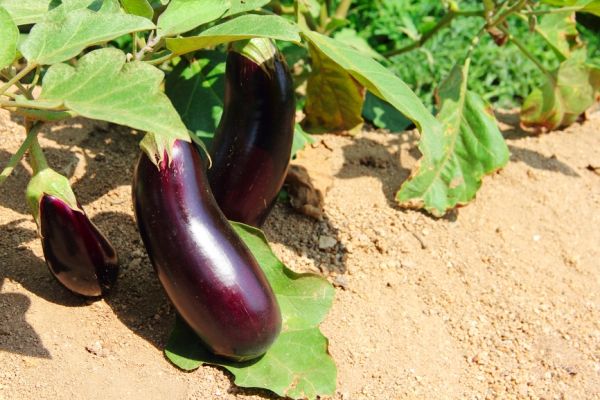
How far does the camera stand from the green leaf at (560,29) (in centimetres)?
249

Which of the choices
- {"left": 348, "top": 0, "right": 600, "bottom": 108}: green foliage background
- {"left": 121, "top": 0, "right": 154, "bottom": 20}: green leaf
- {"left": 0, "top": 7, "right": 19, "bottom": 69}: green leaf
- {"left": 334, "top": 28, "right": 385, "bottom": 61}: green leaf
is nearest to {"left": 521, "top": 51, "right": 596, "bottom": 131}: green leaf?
{"left": 348, "top": 0, "right": 600, "bottom": 108}: green foliage background

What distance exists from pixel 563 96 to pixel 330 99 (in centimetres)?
68

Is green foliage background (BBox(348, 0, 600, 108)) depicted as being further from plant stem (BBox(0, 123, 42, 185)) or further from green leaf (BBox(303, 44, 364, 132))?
plant stem (BBox(0, 123, 42, 185))

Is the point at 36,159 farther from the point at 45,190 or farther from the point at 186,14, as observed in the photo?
the point at 186,14

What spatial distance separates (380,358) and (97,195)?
72 centimetres

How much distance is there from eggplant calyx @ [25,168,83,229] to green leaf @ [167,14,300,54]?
0.31m

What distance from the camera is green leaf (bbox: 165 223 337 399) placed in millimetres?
1552

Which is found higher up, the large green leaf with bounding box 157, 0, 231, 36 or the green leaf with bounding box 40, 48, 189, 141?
the green leaf with bounding box 40, 48, 189, 141

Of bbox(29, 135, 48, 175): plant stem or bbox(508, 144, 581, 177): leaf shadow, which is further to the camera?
bbox(508, 144, 581, 177): leaf shadow

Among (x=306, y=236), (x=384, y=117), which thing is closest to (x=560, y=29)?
(x=384, y=117)

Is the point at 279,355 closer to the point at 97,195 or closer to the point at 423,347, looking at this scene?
the point at 423,347

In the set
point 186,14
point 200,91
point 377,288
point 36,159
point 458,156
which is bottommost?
point 377,288

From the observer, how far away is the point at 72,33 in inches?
52.2

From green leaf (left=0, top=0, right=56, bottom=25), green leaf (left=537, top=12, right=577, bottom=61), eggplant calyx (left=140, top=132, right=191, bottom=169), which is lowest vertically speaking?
green leaf (left=537, top=12, right=577, bottom=61)
